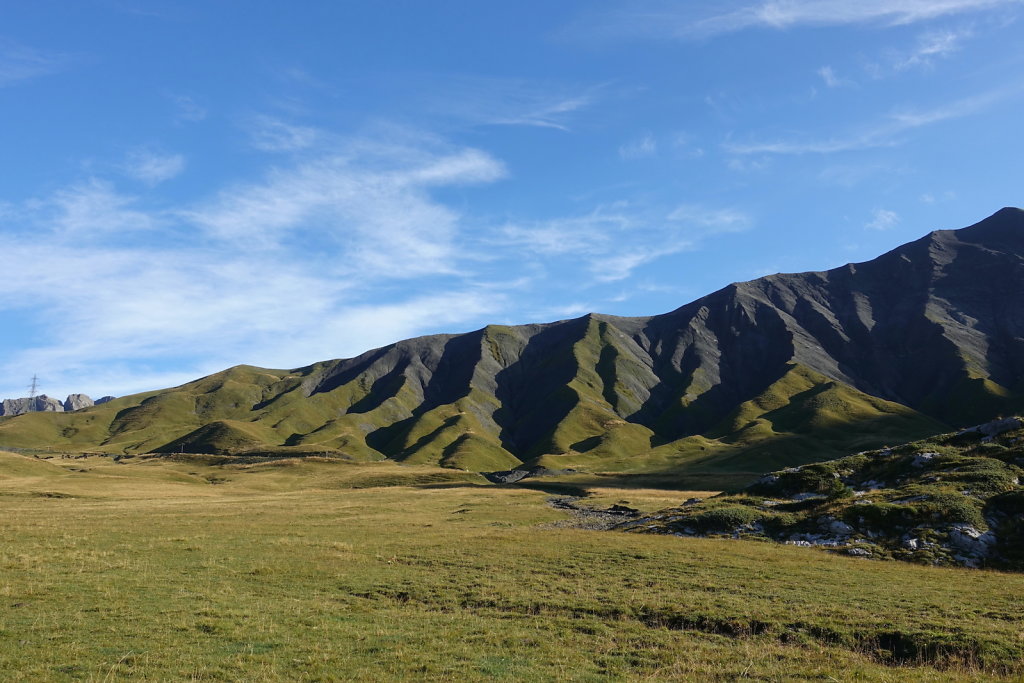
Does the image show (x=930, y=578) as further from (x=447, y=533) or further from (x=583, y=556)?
(x=447, y=533)

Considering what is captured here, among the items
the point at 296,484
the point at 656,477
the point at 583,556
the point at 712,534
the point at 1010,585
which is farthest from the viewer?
the point at 656,477

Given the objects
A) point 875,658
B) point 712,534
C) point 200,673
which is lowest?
point 712,534

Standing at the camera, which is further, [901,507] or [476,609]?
[901,507]

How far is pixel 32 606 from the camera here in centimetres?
2377

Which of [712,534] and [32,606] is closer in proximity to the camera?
[32,606]

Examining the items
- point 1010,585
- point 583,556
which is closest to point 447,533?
point 583,556

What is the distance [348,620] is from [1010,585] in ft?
100

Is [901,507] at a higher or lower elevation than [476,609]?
lower

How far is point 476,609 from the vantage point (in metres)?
25.2

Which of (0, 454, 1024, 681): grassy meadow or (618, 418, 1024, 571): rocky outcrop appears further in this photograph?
(618, 418, 1024, 571): rocky outcrop

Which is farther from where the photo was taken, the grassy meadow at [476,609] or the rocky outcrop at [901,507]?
the rocky outcrop at [901,507]

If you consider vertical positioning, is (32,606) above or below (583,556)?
above

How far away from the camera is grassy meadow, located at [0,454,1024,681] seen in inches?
713

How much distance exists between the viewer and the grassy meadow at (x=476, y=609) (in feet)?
59.4
